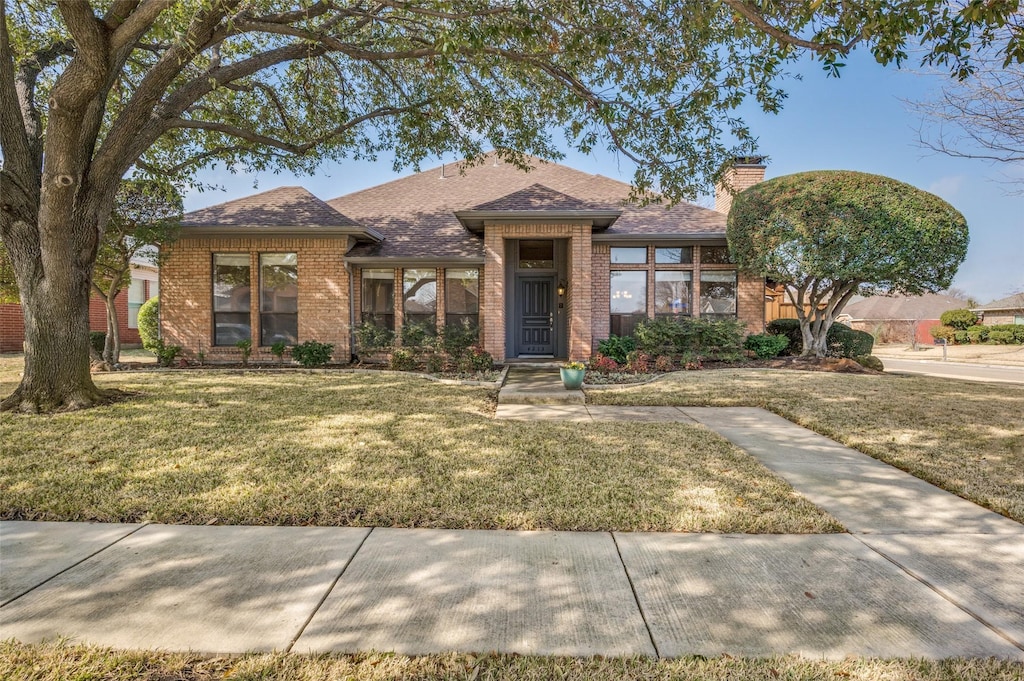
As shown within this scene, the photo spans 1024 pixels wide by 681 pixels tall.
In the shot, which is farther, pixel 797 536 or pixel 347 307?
pixel 347 307

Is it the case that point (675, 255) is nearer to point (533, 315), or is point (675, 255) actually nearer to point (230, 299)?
point (533, 315)

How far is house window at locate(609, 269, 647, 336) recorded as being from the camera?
12.0 m

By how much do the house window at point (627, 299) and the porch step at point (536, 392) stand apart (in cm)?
349

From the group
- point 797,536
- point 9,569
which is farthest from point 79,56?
point 797,536

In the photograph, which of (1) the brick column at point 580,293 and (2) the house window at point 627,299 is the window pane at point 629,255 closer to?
(2) the house window at point 627,299

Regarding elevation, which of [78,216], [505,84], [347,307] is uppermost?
[505,84]

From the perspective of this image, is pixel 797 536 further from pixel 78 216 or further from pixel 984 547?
pixel 78 216

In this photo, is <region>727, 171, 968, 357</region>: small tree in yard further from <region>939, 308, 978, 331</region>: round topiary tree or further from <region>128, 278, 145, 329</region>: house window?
<region>128, 278, 145, 329</region>: house window

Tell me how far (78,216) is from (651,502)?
319 inches

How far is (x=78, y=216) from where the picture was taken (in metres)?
6.25

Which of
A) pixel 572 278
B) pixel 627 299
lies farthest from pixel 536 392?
pixel 627 299

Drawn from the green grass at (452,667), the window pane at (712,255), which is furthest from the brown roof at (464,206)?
the green grass at (452,667)

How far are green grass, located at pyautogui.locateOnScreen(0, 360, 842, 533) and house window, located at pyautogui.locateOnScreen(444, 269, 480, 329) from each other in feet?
19.0

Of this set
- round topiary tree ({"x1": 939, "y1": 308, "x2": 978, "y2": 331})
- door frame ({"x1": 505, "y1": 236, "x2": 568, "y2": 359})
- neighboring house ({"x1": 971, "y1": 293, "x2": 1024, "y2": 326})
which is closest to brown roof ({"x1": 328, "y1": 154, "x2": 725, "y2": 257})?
door frame ({"x1": 505, "y1": 236, "x2": 568, "y2": 359})
